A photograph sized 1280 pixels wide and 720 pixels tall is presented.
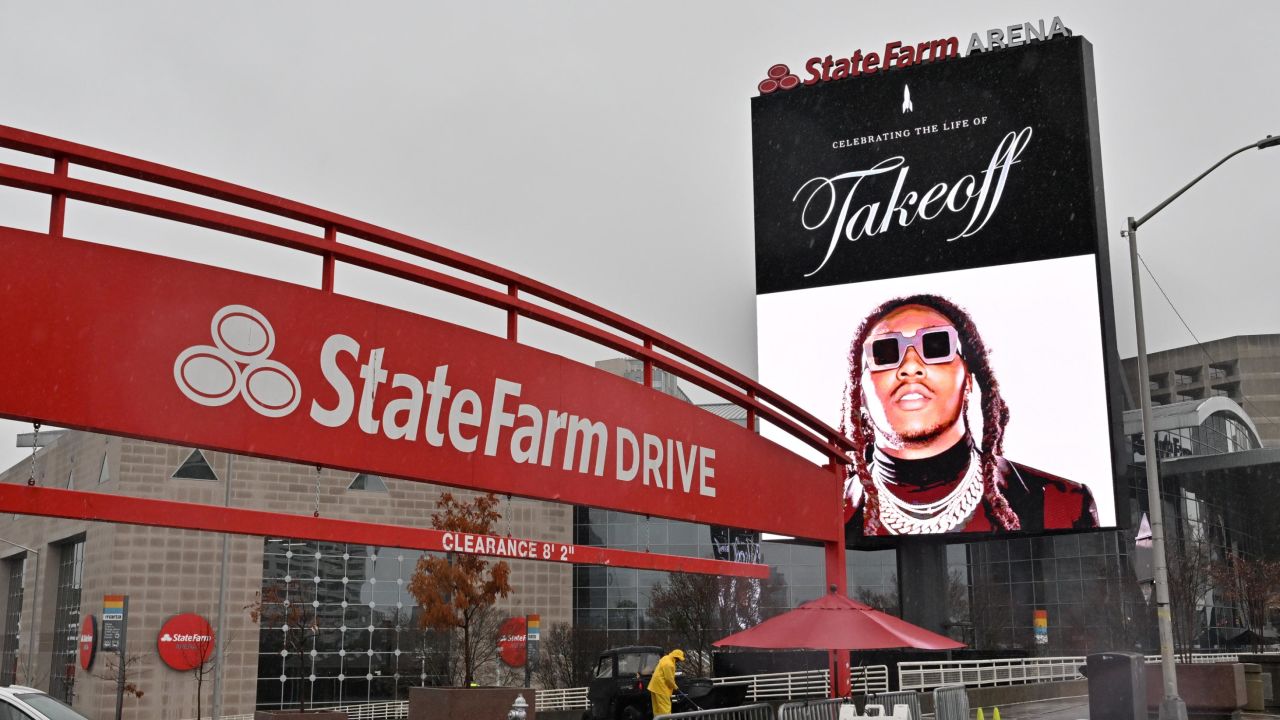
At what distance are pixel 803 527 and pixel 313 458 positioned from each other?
7.95 m

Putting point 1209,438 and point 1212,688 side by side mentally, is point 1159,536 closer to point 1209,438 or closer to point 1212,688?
point 1212,688

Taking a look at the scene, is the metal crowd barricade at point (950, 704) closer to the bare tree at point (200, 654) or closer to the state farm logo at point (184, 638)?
the bare tree at point (200, 654)

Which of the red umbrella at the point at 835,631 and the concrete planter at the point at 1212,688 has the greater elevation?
the red umbrella at the point at 835,631

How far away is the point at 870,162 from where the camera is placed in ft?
135

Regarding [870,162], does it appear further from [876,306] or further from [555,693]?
[555,693]

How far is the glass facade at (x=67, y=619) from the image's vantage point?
5225cm

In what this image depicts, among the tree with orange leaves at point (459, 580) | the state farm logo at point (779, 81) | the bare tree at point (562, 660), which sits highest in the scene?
the state farm logo at point (779, 81)

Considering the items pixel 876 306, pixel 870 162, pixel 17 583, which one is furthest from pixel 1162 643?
pixel 17 583

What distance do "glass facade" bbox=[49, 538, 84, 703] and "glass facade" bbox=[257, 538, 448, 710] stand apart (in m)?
7.95

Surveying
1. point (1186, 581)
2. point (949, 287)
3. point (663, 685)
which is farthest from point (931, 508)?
point (1186, 581)

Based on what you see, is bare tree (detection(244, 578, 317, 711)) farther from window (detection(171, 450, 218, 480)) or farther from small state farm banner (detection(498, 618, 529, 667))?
small state farm banner (detection(498, 618, 529, 667))

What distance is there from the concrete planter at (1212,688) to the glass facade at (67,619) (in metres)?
43.8

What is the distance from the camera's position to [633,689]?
25.8 m

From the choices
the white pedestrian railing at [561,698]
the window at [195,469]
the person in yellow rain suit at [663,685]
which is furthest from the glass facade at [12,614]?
the person in yellow rain suit at [663,685]
